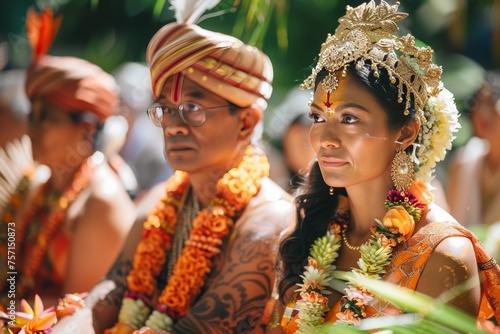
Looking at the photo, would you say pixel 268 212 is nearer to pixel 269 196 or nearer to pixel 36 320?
pixel 269 196

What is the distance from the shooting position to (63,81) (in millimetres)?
5453


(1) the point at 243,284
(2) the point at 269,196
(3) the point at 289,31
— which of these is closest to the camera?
(1) the point at 243,284

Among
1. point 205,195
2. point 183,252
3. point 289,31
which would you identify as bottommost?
point 183,252

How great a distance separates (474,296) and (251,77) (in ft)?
5.34

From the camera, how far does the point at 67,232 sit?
17.3 ft

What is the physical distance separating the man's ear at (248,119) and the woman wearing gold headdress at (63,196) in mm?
1278

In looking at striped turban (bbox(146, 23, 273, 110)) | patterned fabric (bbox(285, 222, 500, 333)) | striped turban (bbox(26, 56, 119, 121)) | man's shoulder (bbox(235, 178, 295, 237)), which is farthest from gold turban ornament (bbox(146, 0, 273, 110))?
striped turban (bbox(26, 56, 119, 121))

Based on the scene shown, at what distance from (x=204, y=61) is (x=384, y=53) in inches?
42.4

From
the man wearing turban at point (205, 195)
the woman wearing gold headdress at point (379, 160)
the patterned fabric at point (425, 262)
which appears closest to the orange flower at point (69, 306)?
the man wearing turban at point (205, 195)

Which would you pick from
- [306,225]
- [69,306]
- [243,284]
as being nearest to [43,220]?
[69,306]

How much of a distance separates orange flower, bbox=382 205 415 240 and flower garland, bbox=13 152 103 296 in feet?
8.75

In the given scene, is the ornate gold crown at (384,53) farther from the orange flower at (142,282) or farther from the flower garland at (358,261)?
the orange flower at (142,282)

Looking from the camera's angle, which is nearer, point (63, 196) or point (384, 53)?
point (384, 53)

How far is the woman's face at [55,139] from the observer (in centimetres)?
546
